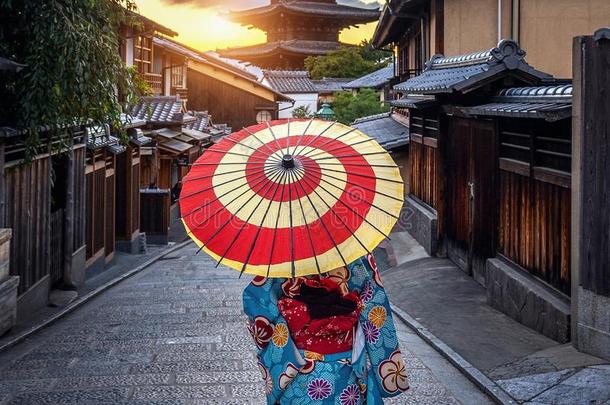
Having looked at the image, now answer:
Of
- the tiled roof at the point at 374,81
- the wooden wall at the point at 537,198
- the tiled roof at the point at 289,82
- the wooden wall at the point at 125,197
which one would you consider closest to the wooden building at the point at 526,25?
the wooden wall at the point at 537,198

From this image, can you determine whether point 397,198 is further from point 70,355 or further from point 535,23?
point 535,23

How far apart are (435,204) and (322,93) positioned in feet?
122

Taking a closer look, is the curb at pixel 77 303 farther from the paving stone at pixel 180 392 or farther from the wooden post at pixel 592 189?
the wooden post at pixel 592 189

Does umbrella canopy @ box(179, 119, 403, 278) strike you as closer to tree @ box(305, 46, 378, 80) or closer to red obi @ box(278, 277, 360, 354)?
red obi @ box(278, 277, 360, 354)

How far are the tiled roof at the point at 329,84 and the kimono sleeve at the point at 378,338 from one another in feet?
156

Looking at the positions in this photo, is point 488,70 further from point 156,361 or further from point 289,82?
point 289,82

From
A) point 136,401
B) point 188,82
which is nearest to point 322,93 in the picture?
point 188,82

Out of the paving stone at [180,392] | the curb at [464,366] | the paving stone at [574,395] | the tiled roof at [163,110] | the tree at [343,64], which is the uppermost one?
the tree at [343,64]

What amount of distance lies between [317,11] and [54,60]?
47.9 metres

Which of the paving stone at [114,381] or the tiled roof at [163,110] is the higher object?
the tiled roof at [163,110]

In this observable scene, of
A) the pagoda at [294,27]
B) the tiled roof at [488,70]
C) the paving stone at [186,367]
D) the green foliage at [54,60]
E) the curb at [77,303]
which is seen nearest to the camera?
the paving stone at [186,367]

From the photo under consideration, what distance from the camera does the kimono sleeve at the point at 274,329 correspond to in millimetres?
4023

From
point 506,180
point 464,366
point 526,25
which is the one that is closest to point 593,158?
point 464,366

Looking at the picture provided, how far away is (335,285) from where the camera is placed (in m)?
4.00
